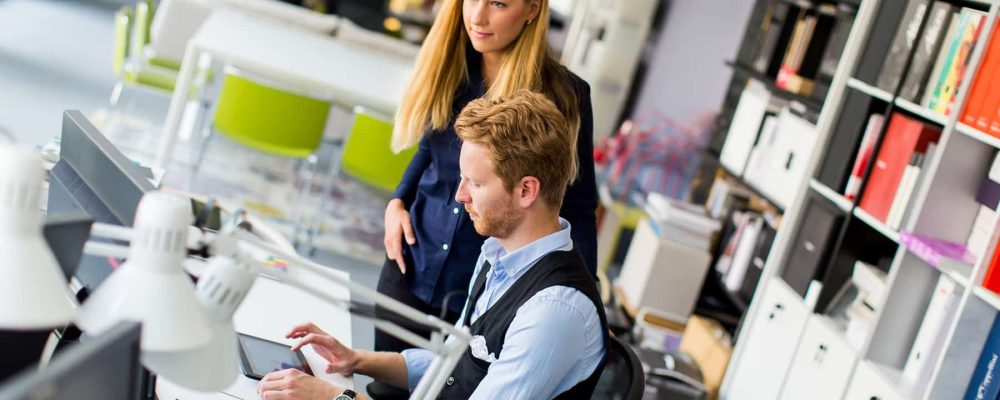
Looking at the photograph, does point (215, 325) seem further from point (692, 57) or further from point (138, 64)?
point (692, 57)

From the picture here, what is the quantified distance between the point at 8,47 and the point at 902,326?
5.87 metres

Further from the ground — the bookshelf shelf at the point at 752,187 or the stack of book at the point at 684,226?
the bookshelf shelf at the point at 752,187

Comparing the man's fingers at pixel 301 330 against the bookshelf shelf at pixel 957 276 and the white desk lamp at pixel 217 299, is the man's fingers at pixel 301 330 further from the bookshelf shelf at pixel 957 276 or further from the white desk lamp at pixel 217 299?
the bookshelf shelf at pixel 957 276

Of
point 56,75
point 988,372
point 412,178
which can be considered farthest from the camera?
point 56,75

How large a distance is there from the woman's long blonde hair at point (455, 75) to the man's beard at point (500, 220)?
0.43 metres

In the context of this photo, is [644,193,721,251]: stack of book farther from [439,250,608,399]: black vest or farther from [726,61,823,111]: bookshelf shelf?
[439,250,608,399]: black vest

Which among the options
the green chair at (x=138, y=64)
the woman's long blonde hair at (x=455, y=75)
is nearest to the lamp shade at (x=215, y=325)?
the woman's long blonde hair at (x=455, y=75)

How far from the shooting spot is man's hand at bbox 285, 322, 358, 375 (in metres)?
1.94

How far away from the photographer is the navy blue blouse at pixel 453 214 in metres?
2.43

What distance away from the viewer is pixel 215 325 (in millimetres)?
1039

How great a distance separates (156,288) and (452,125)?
155 cm

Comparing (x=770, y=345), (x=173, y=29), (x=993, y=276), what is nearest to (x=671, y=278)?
(x=770, y=345)

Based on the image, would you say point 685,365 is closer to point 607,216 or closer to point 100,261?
point 607,216

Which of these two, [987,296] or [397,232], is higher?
[987,296]
